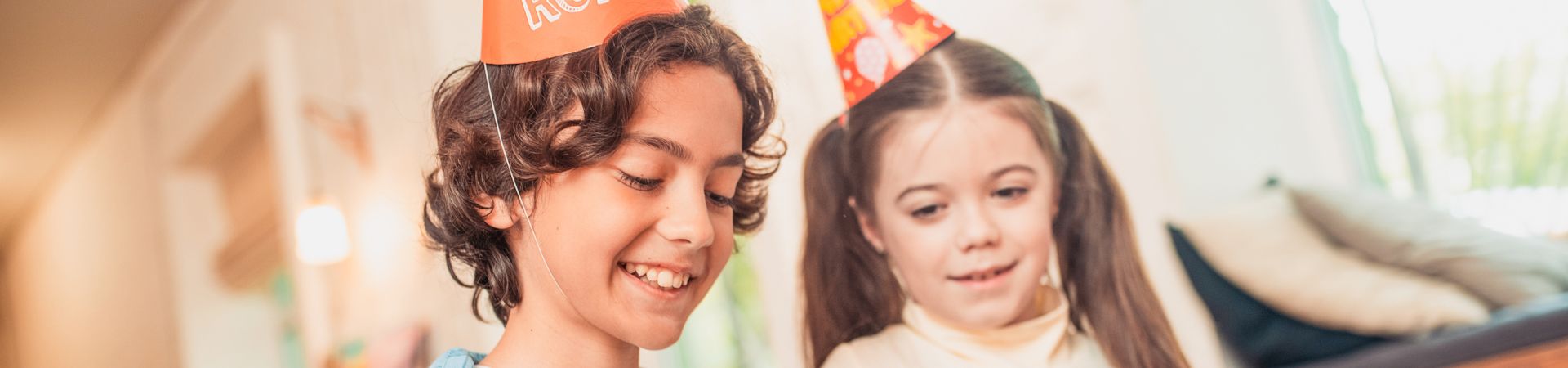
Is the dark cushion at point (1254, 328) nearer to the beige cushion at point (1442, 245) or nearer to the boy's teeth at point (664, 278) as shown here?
the beige cushion at point (1442, 245)

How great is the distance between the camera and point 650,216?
3.25 feet

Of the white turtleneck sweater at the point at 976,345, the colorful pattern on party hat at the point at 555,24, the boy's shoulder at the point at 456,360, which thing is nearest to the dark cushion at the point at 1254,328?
the white turtleneck sweater at the point at 976,345

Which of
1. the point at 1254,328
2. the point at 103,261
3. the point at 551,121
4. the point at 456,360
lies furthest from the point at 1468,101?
the point at 103,261

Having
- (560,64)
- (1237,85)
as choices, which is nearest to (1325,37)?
(1237,85)

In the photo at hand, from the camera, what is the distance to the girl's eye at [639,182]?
0.99m

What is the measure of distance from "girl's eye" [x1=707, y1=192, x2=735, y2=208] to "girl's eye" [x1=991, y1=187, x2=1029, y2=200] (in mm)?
252

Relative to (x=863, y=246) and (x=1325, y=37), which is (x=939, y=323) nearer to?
(x=863, y=246)

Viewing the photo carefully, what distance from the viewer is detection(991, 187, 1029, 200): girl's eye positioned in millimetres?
1085

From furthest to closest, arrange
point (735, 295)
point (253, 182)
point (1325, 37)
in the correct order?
point (253, 182) → point (735, 295) → point (1325, 37)

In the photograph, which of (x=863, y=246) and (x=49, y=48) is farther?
(x=49, y=48)

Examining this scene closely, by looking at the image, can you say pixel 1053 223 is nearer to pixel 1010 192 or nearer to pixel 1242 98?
pixel 1010 192

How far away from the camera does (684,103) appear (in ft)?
3.32

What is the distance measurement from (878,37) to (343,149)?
4.28 feet

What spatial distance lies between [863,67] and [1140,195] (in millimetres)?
301
